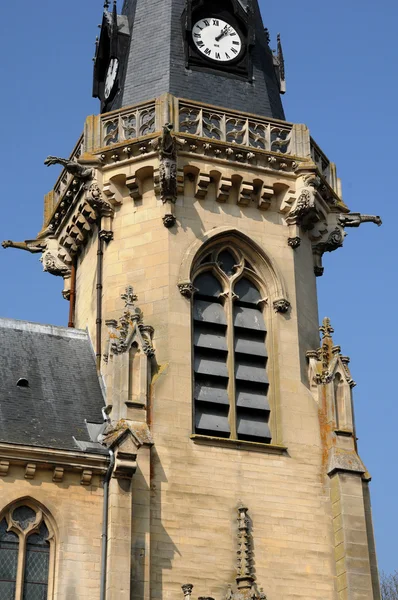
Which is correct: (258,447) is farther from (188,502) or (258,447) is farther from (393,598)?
(393,598)

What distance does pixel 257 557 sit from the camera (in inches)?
897

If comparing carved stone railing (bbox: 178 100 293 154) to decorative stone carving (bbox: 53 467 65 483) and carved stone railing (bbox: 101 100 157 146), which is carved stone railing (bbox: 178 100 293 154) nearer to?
carved stone railing (bbox: 101 100 157 146)

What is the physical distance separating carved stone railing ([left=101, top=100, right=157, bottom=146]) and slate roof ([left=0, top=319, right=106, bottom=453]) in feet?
13.5

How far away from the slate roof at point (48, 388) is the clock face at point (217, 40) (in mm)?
7082

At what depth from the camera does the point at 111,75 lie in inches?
1161

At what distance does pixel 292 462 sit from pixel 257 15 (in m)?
12.0

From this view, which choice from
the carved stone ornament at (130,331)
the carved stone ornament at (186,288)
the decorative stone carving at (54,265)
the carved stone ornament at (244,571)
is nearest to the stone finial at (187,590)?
the carved stone ornament at (244,571)

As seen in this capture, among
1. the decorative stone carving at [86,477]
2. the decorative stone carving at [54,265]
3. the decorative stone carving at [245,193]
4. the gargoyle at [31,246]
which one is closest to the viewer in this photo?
the decorative stone carving at [86,477]

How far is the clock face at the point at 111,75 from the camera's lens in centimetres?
2915

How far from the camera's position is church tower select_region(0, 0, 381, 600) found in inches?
877

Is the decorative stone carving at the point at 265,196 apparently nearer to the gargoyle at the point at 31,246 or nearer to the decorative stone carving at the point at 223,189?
the decorative stone carving at the point at 223,189

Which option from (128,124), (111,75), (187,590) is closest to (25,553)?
(187,590)

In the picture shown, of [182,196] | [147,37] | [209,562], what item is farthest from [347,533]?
[147,37]

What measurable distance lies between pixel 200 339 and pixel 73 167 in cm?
448
